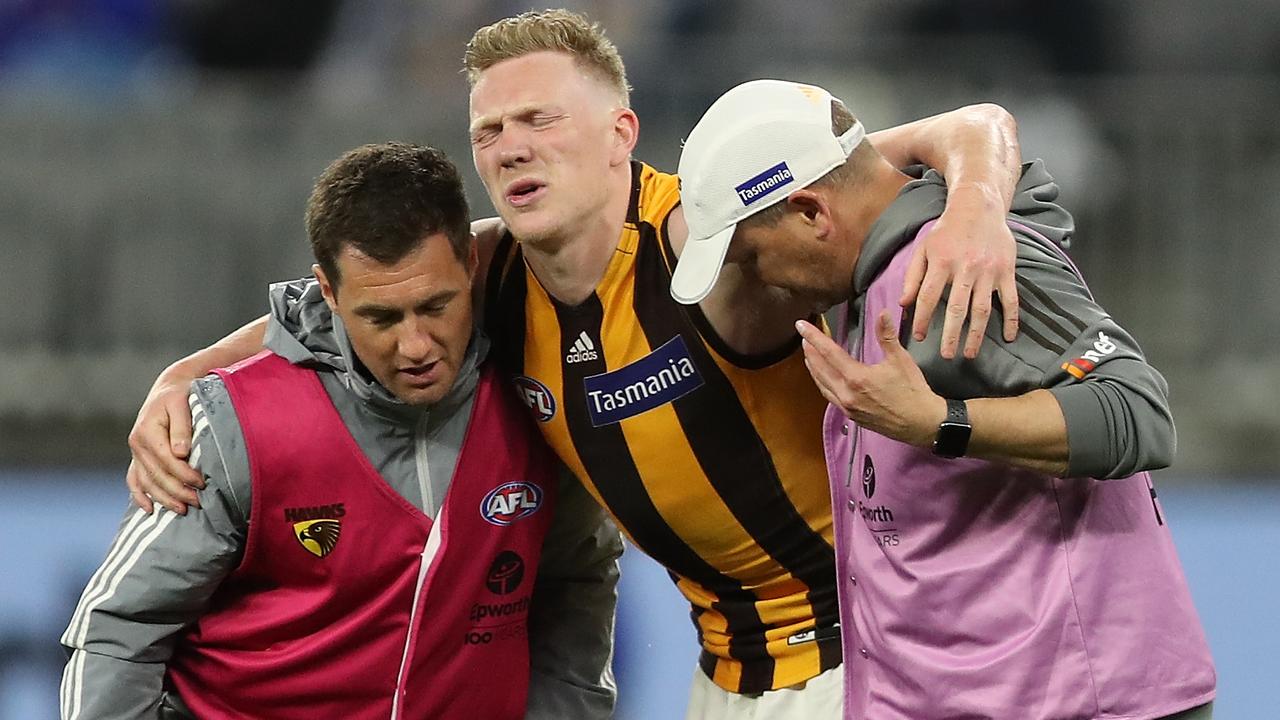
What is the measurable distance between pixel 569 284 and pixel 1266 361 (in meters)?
5.19

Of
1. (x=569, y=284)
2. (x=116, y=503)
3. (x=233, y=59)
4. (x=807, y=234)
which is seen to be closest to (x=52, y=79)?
(x=233, y=59)

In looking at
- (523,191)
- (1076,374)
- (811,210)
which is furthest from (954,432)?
(523,191)

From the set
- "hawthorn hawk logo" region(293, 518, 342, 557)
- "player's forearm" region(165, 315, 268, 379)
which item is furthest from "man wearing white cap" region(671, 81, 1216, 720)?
"player's forearm" region(165, 315, 268, 379)

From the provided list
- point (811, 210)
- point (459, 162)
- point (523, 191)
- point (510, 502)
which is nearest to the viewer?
point (811, 210)

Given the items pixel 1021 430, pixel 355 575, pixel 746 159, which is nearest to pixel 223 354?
pixel 355 575

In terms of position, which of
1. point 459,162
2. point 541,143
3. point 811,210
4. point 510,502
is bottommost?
point 510,502

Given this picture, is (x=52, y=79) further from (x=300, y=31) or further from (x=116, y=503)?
(x=116, y=503)

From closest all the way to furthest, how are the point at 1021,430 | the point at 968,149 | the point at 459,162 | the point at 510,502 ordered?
the point at 1021,430 → the point at 968,149 → the point at 510,502 → the point at 459,162

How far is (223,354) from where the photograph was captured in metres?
4.34

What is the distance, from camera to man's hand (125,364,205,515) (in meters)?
3.98

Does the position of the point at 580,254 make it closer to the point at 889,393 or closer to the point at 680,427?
the point at 680,427

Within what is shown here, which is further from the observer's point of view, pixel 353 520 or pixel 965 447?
pixel 353 520

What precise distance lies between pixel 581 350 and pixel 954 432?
48.1 inches

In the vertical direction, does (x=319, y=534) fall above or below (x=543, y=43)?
below
